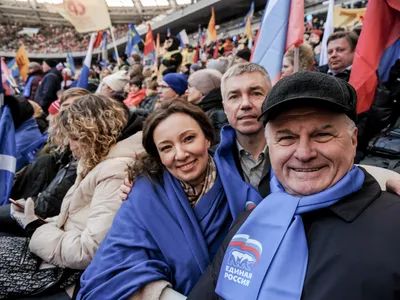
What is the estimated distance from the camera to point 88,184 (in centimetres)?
220

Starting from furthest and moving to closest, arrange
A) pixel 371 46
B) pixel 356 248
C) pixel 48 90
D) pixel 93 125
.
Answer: pixel 48 90, pixel 371 46, pixel 93 125, pixel 356 248

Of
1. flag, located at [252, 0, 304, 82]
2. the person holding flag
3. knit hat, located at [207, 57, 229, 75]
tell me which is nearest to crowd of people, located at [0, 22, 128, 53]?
the person holding flag

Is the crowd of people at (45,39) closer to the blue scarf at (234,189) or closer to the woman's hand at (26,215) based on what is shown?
the woman's hand at (26,215)

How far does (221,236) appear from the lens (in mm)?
1740

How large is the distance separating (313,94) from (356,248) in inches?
19.7

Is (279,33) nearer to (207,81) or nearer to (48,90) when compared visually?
(207,81)

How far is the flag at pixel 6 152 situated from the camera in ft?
11.2

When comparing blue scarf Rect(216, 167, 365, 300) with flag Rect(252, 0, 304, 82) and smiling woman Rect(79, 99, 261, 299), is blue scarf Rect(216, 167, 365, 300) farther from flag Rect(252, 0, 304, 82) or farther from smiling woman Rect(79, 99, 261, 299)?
flag Rect(252, 0, 304, 82)

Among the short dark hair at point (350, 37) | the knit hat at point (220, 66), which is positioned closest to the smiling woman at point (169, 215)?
the short dark hair at point (350, 37)

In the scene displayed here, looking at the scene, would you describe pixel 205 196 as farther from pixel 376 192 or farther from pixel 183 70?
pixel 183 70

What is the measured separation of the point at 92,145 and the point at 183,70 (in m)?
6.58

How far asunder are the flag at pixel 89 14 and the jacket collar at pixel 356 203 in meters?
7.82

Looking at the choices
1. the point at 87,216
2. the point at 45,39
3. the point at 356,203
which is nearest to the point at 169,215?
the point at 87,216

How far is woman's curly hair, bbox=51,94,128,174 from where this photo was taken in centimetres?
229
